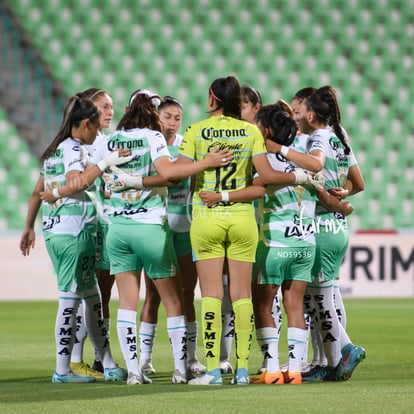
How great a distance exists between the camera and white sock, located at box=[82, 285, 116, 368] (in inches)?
270

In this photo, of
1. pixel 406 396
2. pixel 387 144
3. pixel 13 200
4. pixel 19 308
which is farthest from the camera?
pixel 387 144

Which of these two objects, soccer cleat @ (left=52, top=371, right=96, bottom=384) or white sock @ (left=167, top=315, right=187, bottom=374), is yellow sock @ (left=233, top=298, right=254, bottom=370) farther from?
soccer cleat @ (left=52, top=371, right=96, bottom=384)

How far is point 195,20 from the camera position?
59.5 ft

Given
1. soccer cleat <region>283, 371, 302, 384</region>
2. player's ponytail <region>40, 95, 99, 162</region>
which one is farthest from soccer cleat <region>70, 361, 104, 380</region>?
player's ponytail <region>40, 95, 99, 162</region>

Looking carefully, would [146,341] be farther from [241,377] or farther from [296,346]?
[296,346]

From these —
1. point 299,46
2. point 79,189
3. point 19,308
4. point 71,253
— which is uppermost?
point 299,46

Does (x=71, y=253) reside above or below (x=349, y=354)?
above

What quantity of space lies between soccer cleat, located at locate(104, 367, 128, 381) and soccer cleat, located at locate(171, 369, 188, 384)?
45 centimetres

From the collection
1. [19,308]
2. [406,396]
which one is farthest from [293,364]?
[19,308]

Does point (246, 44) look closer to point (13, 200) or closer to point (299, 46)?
point (299, 46)

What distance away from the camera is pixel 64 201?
6641 mm

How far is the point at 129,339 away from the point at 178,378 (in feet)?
1.27

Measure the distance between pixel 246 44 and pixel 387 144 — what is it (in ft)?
9.73

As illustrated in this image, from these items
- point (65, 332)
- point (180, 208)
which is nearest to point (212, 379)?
point (65, 332)
